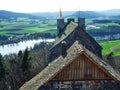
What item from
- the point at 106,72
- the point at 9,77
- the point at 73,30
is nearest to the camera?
the point at 106,72

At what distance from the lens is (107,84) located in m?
31.0

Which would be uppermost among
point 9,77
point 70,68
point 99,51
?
point 70,68

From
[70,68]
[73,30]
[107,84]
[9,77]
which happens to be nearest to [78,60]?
[70,68]

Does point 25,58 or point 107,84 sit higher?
point 107,84

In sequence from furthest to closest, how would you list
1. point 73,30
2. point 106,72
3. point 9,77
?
1. point 9,77
2. point 73,30
3. point 106,72

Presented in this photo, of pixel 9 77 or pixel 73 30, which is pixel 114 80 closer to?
pixel 73 30

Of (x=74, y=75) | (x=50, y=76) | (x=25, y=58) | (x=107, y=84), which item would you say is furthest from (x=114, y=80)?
(x=25, y=58)

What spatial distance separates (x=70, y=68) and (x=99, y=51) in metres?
24.5

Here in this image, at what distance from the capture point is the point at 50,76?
30.8 metres

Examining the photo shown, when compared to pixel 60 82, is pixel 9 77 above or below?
below

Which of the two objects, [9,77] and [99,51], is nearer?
[99,51]

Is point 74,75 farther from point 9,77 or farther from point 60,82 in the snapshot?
point 9,77

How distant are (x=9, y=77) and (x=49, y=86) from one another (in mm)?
40084

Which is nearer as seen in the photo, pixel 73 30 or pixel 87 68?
pixel 87 68
